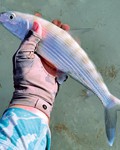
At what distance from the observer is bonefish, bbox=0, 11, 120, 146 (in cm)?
166

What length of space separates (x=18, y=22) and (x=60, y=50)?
0.22 m

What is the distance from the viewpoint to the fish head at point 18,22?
1.66 meters

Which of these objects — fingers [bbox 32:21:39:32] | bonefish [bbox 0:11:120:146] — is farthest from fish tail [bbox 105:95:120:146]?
fingers [bbox 32:21:39:32]

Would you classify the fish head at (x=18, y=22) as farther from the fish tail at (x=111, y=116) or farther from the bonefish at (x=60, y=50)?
the fish tail at (x=111, y=116)

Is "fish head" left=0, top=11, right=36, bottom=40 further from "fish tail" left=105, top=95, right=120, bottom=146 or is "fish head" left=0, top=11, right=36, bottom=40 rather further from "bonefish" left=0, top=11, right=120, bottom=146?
"fish tail" left=105, top=95, right=120, bottom=146

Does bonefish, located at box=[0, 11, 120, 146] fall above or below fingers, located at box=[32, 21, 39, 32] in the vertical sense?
below

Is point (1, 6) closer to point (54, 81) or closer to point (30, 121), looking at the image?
point (54, 81)

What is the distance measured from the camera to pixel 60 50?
167 cm

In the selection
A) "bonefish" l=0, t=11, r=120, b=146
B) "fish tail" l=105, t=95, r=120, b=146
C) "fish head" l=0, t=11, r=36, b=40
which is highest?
"fish head" l=0, t=11, r=36, b=40

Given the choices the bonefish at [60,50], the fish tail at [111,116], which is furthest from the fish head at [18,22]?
the fish tail at [111,116]

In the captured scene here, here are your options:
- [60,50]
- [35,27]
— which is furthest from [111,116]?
[35,27]

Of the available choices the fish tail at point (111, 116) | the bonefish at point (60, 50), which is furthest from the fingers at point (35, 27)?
the fish tail at point (111, 116)

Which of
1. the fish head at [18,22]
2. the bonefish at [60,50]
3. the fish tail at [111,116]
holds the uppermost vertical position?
the fish head at [18,22]

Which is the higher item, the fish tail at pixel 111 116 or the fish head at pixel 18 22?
the fish head at pixel 18 22
